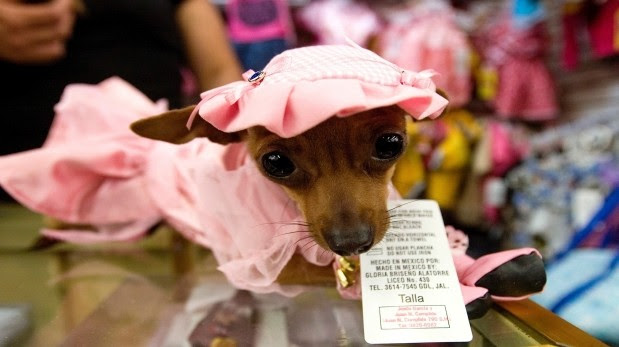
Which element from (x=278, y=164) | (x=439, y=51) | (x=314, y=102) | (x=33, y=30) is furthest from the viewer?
(x=439, y=51)

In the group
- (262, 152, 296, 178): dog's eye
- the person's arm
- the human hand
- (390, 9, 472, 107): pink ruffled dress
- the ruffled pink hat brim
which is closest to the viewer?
the ruffled pink hat brim

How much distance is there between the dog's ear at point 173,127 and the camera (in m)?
0.53

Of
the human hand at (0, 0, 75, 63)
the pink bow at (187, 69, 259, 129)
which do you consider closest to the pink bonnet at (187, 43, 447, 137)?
the pink bow at (187, 69, 259, 129)

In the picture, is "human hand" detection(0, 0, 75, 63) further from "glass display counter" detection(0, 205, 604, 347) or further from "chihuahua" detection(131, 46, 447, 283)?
"chihuahua" detection(131, 46, 447, 283)

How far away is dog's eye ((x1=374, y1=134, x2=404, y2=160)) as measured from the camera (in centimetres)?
46

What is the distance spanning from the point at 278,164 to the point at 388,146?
4.3 inches

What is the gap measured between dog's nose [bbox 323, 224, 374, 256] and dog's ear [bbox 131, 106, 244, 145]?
0.66ft

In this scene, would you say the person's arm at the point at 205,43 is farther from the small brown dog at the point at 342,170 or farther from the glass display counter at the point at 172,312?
the small brown dog at the point at 342,170

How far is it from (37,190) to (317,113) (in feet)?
1.89

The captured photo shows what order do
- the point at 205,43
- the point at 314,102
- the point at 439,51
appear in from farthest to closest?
1. the point at 439,51
2. the point at 205,43
3. the point at 314,102

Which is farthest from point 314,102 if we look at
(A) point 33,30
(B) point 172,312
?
(A) point 33,30

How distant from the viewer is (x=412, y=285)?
18.1 inches

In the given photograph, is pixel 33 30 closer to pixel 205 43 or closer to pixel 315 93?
pixel 205 43

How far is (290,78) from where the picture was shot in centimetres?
40
